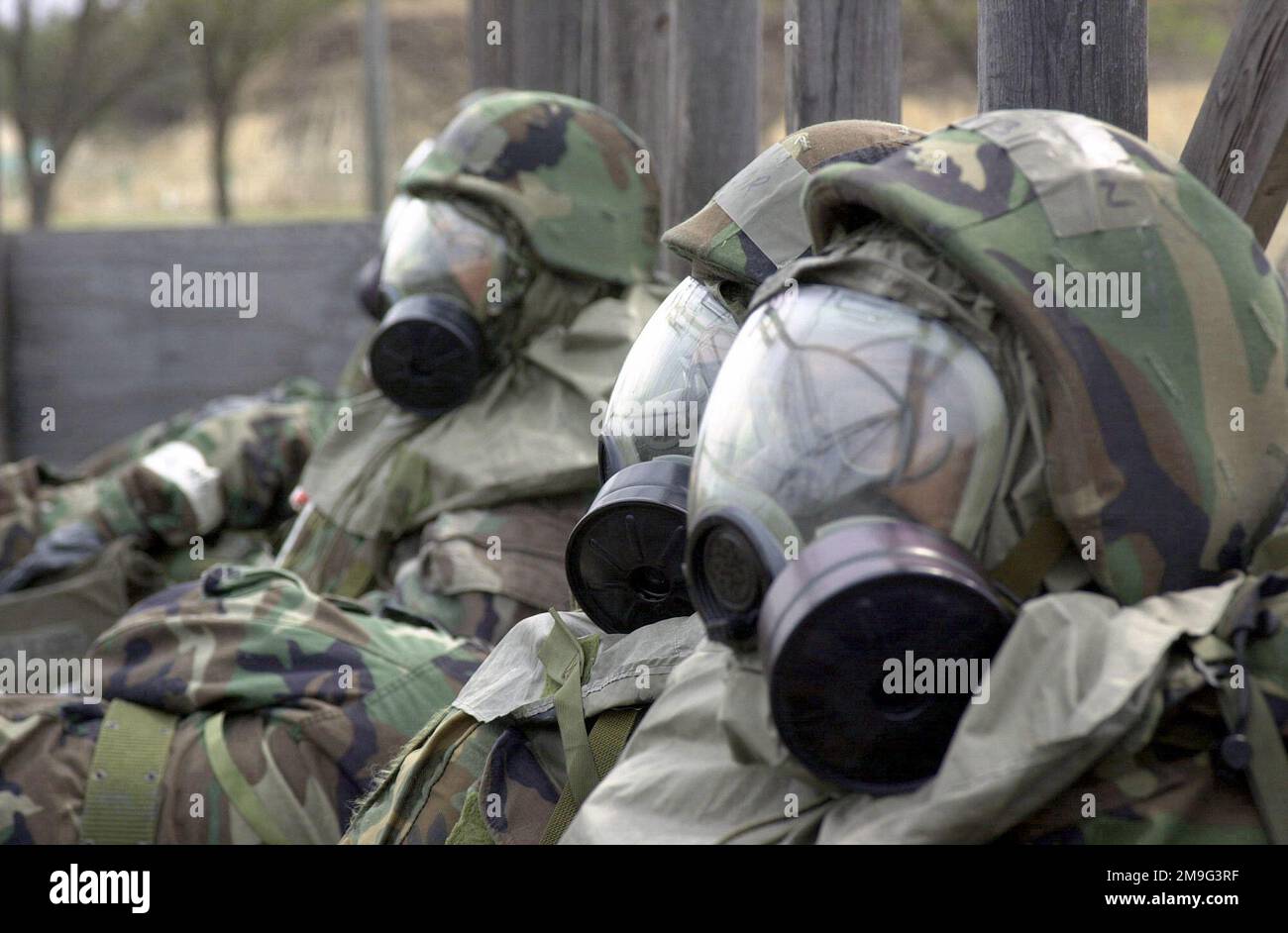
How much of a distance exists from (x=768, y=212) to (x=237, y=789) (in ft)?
4.17

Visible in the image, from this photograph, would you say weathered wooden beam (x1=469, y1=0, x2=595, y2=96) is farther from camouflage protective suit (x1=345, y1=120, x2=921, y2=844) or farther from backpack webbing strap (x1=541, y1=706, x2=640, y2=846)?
backpack webbing strap (x1=541, y1=706, x2=640, y2=846)

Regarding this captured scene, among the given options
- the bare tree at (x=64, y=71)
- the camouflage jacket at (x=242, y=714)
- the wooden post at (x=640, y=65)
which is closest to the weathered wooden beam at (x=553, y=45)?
the wooden post at (x=640, y=65)

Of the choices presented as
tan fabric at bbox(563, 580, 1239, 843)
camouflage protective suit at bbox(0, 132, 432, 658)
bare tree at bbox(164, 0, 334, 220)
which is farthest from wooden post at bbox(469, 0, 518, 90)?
bare tree at bbox(164, 0, 334, 220)

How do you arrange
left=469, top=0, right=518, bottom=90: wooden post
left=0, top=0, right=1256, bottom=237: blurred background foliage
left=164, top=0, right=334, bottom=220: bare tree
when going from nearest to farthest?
left=469, top=0, right=518, bottom=90: wooden post < left=0, top=0, right=1256, bottom=237: blurred background foliage < left=164, top=0, right=334, bottom=220: bare tree

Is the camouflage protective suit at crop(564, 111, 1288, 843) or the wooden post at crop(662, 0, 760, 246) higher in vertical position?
the wooden post at crop(662, 0, 760, 246)

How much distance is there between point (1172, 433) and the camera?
1.63 metres

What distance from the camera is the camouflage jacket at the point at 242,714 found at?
2.60 m

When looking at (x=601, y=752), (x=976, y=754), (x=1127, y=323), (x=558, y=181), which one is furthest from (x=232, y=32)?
(x=976, y=754)

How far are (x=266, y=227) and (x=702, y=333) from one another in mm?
5964

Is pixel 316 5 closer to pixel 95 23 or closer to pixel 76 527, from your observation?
pixel 95 23

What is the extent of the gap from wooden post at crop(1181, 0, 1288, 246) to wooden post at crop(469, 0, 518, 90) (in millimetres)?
3570

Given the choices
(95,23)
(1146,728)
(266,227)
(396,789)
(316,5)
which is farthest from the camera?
(316,5)

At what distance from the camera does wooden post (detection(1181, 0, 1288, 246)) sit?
2.40 m
